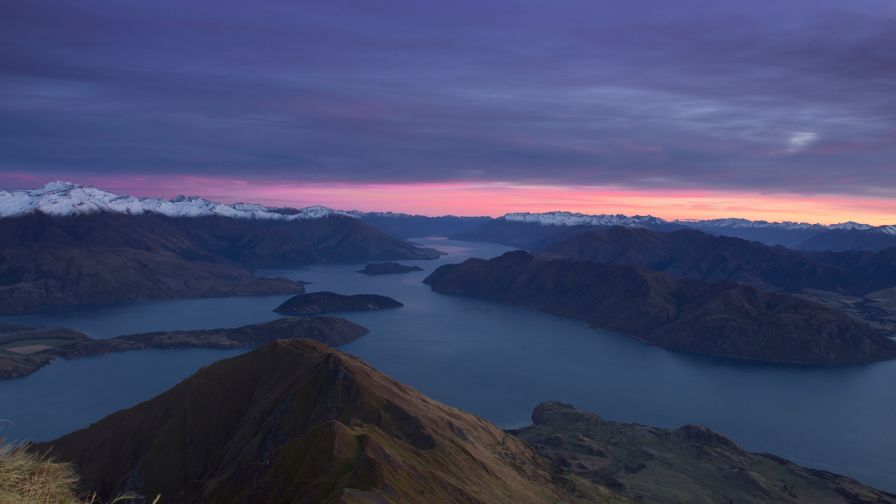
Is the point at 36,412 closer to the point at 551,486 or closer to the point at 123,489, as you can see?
the point at 123,489

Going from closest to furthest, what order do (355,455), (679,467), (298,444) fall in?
1. (355,455)
2. (298,444)
3. (679,467)

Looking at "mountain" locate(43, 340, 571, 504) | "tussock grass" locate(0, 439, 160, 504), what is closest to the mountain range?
"mountain" locate(43, 340, 571, 504)

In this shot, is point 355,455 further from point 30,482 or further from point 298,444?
point 30,482

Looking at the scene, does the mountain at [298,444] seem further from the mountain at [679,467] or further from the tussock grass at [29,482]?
the tussock grass at [29,482]

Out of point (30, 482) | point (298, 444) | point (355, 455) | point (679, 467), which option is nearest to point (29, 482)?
point (30, 482)

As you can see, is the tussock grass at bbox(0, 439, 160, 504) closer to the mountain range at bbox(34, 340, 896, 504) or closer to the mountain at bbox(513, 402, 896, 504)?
the mountain range at bbox(34, 340, 896, 504)

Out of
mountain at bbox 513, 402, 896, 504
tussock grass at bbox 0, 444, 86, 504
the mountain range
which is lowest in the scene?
mountain at bbox 513, 402, 896, 504
